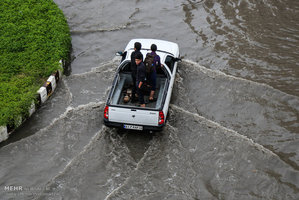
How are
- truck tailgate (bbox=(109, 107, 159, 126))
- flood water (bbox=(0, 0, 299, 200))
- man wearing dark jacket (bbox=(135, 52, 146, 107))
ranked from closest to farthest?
flood water (bbox=(0, 0, 299, 200)) → truck tailgate (bbox=(109, 107, 159, 126)) → man wearing dark jacket (bbox=(135, 52, 146, 107))

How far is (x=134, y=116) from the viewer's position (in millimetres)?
9375

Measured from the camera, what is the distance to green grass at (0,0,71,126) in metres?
10.5

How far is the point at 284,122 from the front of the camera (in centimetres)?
1045

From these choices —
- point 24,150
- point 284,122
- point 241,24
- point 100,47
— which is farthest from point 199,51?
point 24,150

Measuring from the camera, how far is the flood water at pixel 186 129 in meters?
8.52

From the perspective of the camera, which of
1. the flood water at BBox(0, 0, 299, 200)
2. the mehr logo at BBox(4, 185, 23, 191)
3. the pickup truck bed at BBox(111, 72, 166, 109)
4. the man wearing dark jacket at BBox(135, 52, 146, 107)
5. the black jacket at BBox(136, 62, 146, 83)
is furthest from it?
the pickup truck bed at BBox(111, 72, 166, 109)

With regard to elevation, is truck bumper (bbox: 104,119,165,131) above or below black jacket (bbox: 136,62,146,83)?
below

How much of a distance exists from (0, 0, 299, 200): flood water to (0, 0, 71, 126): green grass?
63 cm

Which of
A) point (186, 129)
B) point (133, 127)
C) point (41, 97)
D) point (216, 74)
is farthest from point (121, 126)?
point (216, 74)

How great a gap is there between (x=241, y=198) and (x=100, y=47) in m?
8.70

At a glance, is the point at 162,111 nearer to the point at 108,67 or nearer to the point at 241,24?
the point at 108,67

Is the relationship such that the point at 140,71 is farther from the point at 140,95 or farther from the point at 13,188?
the point at 13,188

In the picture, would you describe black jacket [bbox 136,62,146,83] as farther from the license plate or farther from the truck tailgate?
the license plate

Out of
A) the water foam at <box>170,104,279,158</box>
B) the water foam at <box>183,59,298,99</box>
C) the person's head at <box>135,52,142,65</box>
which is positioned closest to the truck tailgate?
the person's head at <box>135,52,142,65</box>
